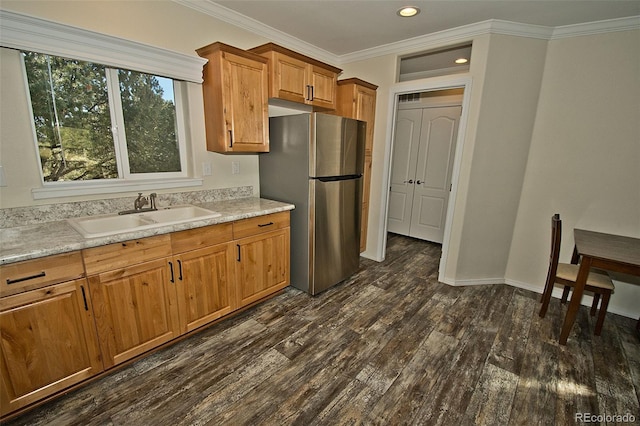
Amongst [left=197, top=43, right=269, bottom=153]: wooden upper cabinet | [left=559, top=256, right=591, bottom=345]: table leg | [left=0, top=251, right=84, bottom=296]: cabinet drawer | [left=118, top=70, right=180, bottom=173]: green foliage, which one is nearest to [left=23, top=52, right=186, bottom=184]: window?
[left=118, top=70, right=180, bottom=173]: green foliage

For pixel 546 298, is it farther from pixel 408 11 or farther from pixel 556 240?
pixel 408 11

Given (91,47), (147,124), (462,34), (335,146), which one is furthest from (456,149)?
(91,47)

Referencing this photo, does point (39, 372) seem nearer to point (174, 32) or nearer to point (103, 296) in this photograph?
point (103, 296)

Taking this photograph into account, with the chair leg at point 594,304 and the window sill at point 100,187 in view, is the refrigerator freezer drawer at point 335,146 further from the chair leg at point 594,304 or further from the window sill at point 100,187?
the chair leg at point 594,304

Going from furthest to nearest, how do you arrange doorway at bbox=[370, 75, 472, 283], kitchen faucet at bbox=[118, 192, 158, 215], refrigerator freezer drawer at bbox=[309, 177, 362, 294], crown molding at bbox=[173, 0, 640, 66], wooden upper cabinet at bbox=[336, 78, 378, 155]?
wooden upper cabinet at bbox=[336, 78, 378, 155] < doorway at bbox=[370, 75, 472, 283] < refrigerator freezer drawer at bbox=[309, 177, 362, 294] < crown molding at bbox=[173, 0, 640, 66] < kitchen faucet at bbox=[118, 192, 158, 215]

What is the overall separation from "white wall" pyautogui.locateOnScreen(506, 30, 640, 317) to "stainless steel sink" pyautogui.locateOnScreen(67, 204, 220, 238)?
317cm

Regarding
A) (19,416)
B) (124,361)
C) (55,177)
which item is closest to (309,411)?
(124,361)

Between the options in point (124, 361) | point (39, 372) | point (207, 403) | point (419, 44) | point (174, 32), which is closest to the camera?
point (39, 372)

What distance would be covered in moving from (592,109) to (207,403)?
3819 mm

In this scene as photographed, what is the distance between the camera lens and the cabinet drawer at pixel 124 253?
1.54 meters

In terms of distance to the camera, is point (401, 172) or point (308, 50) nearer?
point (308, 50)

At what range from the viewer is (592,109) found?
97.9 inches

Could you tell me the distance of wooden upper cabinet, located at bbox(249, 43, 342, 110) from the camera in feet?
8.12

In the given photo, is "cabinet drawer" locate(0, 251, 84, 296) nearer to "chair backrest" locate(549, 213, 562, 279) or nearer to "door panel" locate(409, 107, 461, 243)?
"chair backrest" locate(549, 213, 562, 279)
